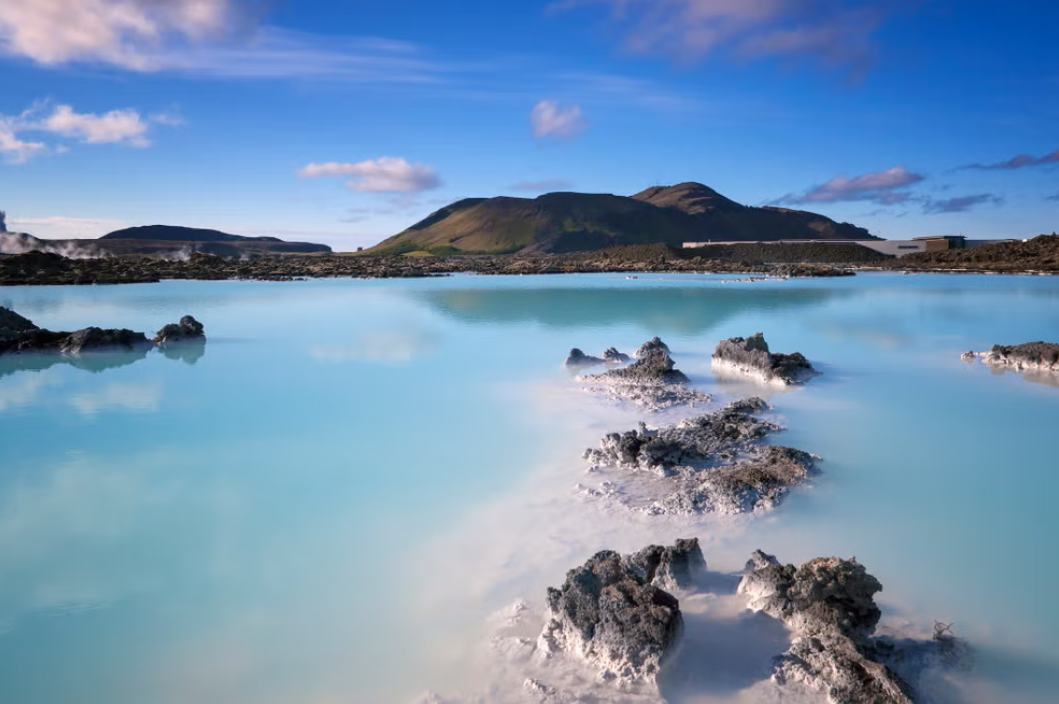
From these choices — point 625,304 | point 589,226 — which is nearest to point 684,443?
point 625,304

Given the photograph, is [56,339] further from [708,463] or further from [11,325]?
[708,463]

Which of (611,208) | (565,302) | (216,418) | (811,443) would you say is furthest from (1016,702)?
(611,208)

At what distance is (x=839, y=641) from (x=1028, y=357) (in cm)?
1026

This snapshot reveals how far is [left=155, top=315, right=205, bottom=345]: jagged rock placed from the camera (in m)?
13.9

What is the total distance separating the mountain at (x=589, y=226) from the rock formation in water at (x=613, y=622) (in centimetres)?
14339

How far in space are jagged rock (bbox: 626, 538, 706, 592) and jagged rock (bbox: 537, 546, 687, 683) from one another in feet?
1.06

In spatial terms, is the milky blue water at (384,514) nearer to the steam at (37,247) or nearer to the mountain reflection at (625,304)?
the mountain reflection at (625,304)

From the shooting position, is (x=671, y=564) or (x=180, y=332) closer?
(x=671, y=564)

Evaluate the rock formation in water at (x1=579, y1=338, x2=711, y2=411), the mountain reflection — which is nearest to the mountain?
the mountain reflection

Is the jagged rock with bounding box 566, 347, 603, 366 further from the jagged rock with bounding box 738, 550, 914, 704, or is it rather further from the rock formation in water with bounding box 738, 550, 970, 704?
the rock formation in water with bounding box 738, 550, 970, 704

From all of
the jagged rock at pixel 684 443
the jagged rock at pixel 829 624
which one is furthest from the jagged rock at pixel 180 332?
the jagged rock at pixel 829 624

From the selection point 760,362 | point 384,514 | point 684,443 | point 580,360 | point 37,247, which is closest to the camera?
point 384,514

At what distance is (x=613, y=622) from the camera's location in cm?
322

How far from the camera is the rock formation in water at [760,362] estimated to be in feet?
32.2
